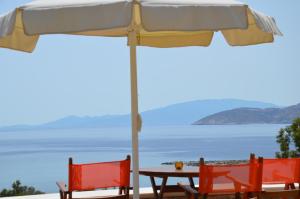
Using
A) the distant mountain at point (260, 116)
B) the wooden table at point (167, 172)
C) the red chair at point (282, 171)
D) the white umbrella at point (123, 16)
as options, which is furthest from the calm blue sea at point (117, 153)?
the white umbrella at point (123, 16)

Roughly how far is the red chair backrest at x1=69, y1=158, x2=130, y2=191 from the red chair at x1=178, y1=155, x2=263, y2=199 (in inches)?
24.3

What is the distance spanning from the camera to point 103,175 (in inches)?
213

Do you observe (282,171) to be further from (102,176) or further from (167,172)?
(102,176)

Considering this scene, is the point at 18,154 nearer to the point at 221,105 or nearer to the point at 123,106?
the point at 221,105

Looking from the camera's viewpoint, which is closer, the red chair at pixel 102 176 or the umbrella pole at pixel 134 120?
the umbrella pole at pixel 134 120

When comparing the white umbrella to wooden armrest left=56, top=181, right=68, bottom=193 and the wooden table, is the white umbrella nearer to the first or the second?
wooden armrest left=56, top=181, right=68, bottom=193

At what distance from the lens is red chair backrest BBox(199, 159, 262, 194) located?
507 centimetres

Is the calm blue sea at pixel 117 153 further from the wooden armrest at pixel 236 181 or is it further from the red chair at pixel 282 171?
the wooden armrest at pixel 236 181

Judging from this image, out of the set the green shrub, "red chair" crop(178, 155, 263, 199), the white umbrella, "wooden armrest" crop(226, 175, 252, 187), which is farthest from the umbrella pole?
the green shrub

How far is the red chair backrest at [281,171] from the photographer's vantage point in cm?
539

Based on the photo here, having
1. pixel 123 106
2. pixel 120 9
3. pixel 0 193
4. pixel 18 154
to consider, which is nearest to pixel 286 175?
pixel 120 9

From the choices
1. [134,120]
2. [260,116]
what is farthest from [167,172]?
[260,116]

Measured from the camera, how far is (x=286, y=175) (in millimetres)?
5445

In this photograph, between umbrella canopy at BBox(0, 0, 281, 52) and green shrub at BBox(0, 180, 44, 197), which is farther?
green shrub at BBox(0, 180, 44, 197)
